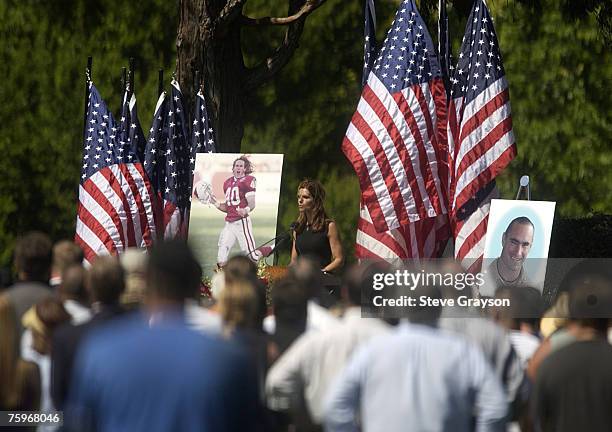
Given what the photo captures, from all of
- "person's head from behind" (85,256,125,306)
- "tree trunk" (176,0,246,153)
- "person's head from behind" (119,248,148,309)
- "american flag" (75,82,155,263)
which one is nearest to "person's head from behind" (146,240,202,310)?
"person's head from behind" (85,256,125,306)

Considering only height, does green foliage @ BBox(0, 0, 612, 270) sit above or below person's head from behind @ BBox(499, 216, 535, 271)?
above

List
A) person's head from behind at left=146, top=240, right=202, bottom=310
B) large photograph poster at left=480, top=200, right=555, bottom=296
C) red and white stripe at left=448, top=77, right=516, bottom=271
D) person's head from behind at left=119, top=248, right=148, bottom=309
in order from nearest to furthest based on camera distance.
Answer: person's head from behind at left=146, top=240, right=202, bottom=310, person's head from behind at left=119, top=248, right=148, bottom=309, large photograph poster at left=480, top=200, right=555, bottom=296, red and white stripe at left=448, top=77, right=516, bottom=271

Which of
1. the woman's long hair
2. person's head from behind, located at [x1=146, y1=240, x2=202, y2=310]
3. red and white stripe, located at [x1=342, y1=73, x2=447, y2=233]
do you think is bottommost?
person's head from behind, located at [x1=146, y1=240, x2=202, y2=310]

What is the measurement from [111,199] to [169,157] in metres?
0.95

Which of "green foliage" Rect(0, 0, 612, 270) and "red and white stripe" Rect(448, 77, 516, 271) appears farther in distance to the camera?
"green foliage" Rect(0, 0, 612, 270)

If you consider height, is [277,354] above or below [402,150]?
below

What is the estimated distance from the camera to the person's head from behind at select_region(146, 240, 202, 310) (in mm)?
4559

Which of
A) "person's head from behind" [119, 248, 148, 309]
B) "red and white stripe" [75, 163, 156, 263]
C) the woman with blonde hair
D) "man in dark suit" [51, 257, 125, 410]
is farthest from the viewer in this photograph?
"red and white stripe" [75, 163, 156, 263]

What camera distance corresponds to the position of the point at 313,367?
22.3 ft

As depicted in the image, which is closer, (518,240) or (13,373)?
(13,373)

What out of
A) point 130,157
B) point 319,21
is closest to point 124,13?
point 319,21

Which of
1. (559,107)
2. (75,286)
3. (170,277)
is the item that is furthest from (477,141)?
(559,107)

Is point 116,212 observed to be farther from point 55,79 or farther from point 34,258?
point 55,79

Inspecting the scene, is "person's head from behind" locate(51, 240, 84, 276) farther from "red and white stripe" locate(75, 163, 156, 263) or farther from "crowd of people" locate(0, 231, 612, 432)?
"red and white stripe" locate(75, 163, 156, 263)
